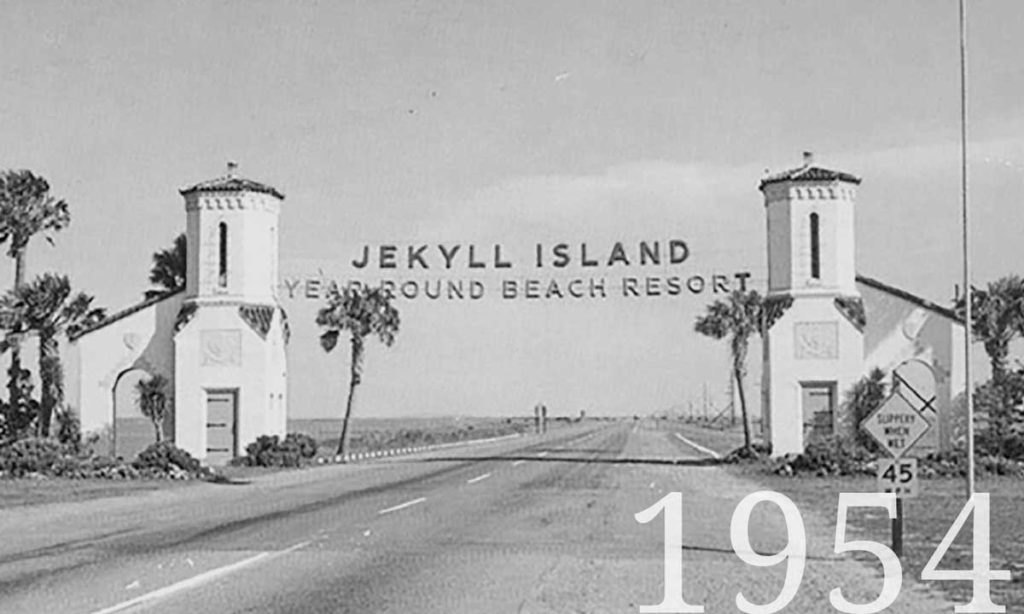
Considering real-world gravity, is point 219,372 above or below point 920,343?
below

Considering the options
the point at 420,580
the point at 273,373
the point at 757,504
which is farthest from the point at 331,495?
the point at 420,580

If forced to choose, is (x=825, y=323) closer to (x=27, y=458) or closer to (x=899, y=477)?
(x=27, y=458)

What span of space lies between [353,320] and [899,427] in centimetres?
4956

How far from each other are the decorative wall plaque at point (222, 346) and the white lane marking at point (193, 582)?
30.3 meters

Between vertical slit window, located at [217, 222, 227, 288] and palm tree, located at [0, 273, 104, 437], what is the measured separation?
609 cm

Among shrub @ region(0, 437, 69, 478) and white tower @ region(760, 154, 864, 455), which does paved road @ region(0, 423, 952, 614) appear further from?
white tower @ region(760, 154, 864, 455)

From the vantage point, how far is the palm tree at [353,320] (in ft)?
223

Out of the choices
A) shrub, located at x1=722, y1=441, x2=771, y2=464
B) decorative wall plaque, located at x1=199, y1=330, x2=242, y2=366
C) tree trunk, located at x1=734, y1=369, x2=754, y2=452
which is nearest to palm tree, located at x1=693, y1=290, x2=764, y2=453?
tree trunk, located at x1=734, y1=369, x2=754, y2=452

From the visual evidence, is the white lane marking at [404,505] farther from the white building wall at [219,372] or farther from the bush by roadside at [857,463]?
the white building wall at [219,372]

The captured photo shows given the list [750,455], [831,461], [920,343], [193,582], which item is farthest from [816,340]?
[193,582]

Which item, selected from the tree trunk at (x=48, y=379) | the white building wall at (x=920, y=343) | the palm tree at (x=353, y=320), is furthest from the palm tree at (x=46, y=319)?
the white building wall at (x=920, y=343)

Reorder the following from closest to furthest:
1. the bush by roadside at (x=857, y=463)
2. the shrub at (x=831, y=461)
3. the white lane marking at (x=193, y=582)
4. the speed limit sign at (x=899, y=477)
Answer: the white lane marking at (x=193, y=582) < the speed limit sign at (x=899, y=477) < the bush by roadside at (x=857, y=463) < the shrub at (x=831, y=461)

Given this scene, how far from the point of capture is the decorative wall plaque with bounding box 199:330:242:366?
5166 centimetres

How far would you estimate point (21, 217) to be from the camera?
56.0 metres
